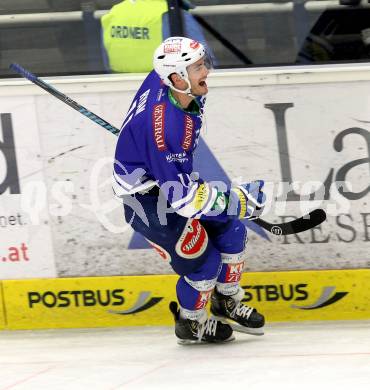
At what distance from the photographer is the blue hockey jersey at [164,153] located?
14.2 ft

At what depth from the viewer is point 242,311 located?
15.7 ft

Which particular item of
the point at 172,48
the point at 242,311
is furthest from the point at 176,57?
the point at 242,311

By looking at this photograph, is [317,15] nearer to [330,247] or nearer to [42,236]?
[330,247]

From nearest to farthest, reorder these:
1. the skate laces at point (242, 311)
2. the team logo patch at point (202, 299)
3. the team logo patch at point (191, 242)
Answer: the team logo patch at point (191, 242)
the team logo patch at point (202, 299)
the skate laces at point (242, 311)

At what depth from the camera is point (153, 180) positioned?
178 inches

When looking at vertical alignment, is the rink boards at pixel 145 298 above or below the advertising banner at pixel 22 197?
below

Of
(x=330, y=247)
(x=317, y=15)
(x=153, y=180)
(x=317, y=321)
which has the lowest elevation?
(x=317, y=321)

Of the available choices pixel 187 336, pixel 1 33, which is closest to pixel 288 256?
pixel 187 336

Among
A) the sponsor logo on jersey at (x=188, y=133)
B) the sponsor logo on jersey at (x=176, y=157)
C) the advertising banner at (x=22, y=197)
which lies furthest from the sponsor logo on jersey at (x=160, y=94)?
the advertising banner at (x=22, y=197)

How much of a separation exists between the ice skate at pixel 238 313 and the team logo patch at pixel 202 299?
129 millimetres

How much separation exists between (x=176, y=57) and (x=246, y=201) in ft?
2.13

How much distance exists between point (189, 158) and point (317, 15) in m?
0.97

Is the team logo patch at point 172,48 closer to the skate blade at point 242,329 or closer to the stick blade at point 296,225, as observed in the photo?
the stick blade at point 296,225

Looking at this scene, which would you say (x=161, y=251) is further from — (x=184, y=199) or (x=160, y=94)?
(x=160, y=94)
